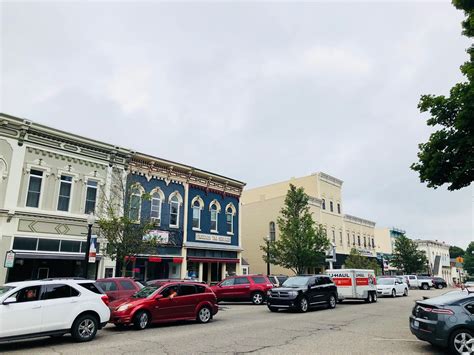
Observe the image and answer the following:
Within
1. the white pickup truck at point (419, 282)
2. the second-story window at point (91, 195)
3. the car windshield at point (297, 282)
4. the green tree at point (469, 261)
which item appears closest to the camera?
the car windshield at point (297, 282)

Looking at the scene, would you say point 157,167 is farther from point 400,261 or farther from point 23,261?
point 400,261

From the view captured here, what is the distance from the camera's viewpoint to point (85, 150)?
23.3 meters

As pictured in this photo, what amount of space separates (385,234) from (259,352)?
62.8 meters

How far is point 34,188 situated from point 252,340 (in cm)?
1634

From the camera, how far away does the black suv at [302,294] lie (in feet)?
55.0

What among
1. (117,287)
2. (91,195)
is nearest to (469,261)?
(91,195)

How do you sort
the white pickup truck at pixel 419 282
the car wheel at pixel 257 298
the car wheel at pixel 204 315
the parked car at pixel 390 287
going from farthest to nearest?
the white pickup truck at pixel 419 282, the parked car at pixel 390 287, the car wheel at pixel 257 298, the car wheel at pixel 204 315

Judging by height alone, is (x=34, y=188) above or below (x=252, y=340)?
above

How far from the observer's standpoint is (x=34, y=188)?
20.9m

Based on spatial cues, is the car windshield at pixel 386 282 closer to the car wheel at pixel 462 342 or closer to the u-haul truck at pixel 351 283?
the u-haul truck at pixel 351 283

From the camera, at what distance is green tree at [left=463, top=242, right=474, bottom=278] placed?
362 ft

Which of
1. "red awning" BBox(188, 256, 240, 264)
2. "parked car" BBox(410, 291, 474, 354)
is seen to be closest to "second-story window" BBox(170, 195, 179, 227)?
"red awning" BBox(188, 256, 240, 264)

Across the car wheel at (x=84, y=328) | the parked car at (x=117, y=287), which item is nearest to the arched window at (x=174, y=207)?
the parked car at (x=117, y=287)

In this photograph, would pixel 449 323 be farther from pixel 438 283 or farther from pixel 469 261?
pixel 469 261
